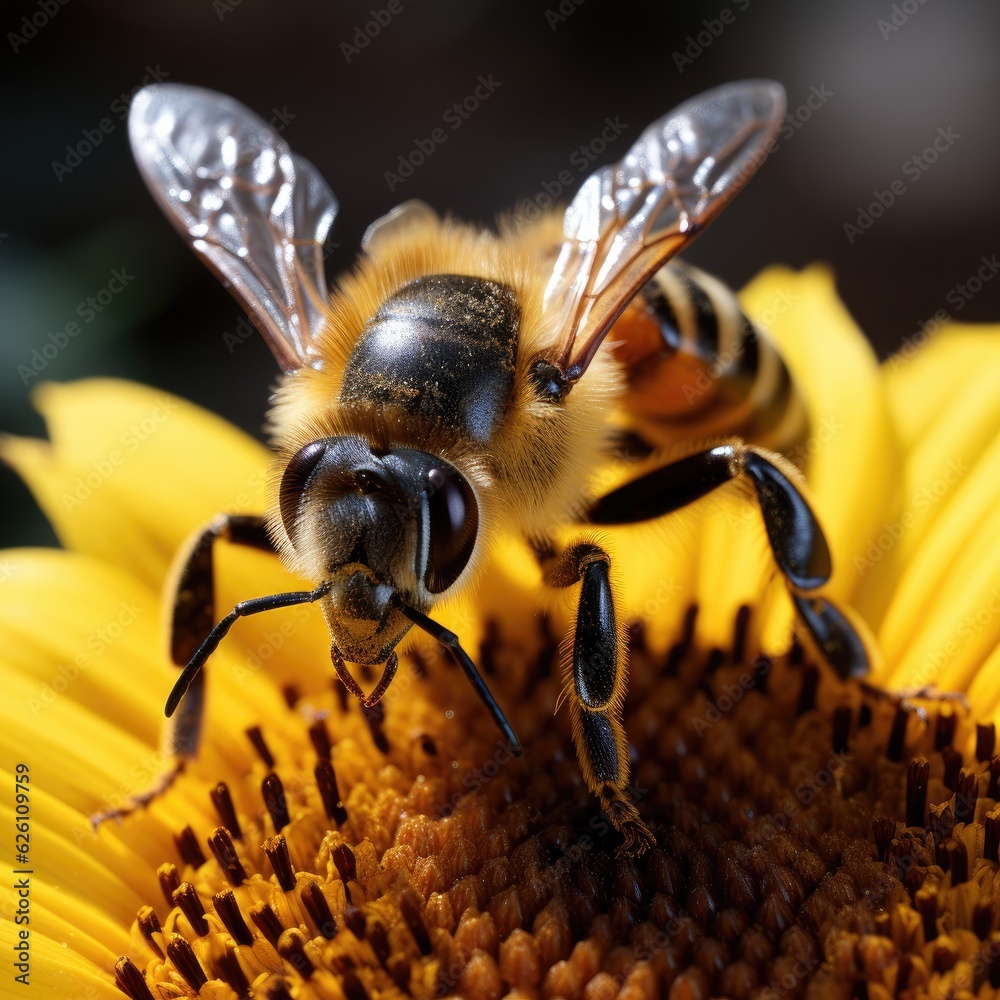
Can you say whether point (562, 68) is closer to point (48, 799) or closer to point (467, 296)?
point (467, 296)

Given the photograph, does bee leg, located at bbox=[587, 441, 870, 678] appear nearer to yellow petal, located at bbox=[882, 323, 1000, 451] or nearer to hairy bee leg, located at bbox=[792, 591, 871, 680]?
hairy bee leg, located at bbox=[792, 591, 871, 680]

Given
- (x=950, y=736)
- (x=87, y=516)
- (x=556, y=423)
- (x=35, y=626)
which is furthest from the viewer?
(x=87, y=516)

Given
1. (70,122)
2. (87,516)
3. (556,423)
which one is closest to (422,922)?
(556,423)

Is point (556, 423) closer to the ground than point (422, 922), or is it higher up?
higher up

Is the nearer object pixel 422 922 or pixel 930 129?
pixel 422 922

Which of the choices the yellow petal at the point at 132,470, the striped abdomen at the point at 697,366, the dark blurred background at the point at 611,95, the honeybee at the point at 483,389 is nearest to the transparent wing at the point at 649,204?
the honeybee at the point at 483,389

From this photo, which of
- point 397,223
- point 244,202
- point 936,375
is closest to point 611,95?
point 936,375

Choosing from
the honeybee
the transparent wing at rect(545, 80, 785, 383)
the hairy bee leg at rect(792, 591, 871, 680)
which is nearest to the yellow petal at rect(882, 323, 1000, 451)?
the honeybee

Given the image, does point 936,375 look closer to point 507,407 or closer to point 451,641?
point 507,407

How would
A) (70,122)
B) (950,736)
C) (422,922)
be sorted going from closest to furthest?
1. (422,922)
2. (950,736)
3. (70,122)
